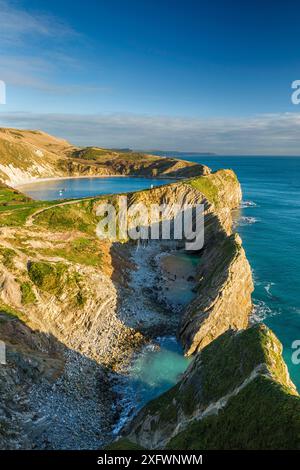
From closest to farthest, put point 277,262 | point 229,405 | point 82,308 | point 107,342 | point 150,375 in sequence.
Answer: point 229,405 → point 150,375 → point 107,342 → point 82,308 → point 277,262

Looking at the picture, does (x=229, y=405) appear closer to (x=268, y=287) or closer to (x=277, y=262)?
(x=268, y=287)

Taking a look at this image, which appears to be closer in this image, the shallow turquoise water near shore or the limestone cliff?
the limestone cliff

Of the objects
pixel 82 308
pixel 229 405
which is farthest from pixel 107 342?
pixel 229 405

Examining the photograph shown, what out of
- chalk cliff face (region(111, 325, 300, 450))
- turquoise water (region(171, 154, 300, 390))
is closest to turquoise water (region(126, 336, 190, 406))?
chalk cliff face (region(111, 325, 300, 450))

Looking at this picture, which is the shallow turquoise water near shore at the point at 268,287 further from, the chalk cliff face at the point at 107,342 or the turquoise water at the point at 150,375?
the chalk cliff face at the point at 107,342

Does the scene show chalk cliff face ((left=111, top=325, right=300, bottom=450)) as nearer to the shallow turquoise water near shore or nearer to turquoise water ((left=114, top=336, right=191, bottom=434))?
turquoise water ((left=114, top=336, right=191, bottom=434))

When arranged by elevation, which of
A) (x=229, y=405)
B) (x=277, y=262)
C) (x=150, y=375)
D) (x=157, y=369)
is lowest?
(x=150, y=375)

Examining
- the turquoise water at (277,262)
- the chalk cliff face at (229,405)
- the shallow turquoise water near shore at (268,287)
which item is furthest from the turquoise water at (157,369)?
the turquoise water at (277,262)

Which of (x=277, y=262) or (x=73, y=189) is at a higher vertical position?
(x=73, y=189)
